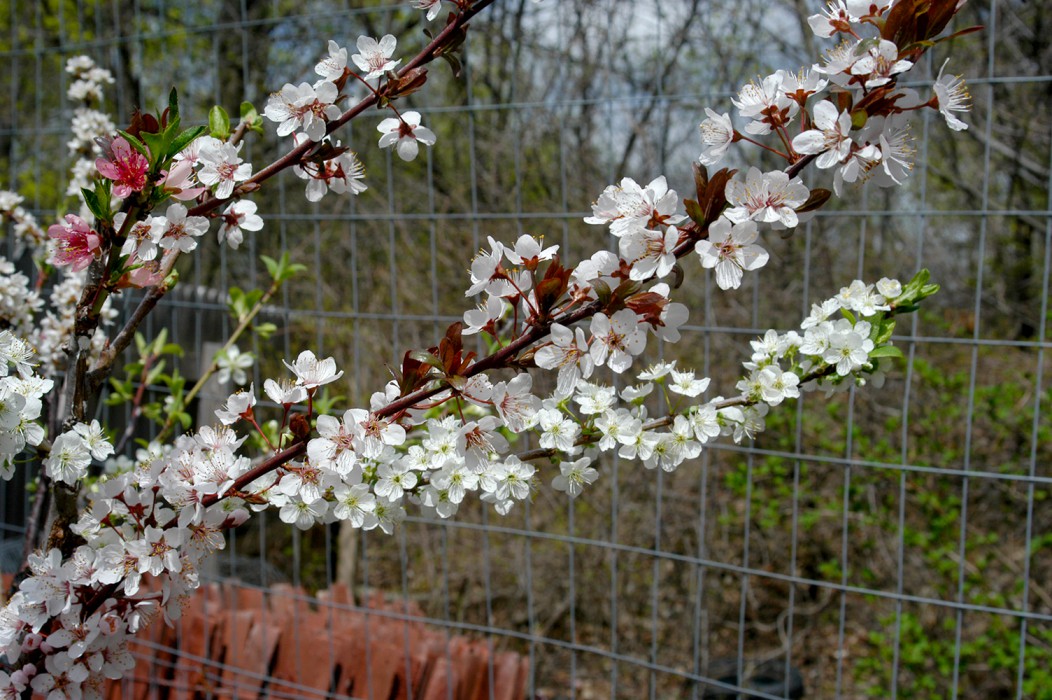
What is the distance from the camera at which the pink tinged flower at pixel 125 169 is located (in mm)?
799

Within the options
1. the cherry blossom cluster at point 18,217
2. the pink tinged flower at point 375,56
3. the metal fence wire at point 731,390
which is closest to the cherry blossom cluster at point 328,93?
the pink tinged flower at point 375,56

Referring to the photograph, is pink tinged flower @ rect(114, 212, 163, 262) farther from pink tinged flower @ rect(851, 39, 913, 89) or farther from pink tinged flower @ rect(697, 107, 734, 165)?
pink tinged flower @ rect(851, 39, 913, 89)

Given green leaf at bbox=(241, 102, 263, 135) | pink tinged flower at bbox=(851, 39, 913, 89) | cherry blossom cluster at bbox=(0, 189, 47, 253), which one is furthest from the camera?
cherry blossom cluster at bbox=(0, 189, 47, 253)

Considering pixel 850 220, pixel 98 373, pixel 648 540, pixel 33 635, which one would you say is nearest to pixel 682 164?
pixel 850 220

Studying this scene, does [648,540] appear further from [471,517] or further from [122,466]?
[122,466]

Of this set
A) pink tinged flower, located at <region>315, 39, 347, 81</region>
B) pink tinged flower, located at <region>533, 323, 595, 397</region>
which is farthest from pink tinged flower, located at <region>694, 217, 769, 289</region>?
pink tinged flower, located at <region>315, 39, 347, 81</region>

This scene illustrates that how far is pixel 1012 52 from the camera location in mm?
3516

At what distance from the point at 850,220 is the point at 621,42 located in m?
1.09

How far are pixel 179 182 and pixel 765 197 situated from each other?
57 cm

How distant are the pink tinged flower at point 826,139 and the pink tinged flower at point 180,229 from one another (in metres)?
0.60

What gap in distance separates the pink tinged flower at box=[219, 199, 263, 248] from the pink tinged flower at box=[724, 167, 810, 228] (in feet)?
1.83

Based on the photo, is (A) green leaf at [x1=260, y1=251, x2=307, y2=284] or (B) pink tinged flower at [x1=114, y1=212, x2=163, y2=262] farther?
(A) green leaf at [x1=260, y1=251, x2=307, y2=284]

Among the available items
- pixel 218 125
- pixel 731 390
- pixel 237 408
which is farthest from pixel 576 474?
pixel 731 390

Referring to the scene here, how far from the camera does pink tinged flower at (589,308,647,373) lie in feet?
2.30
